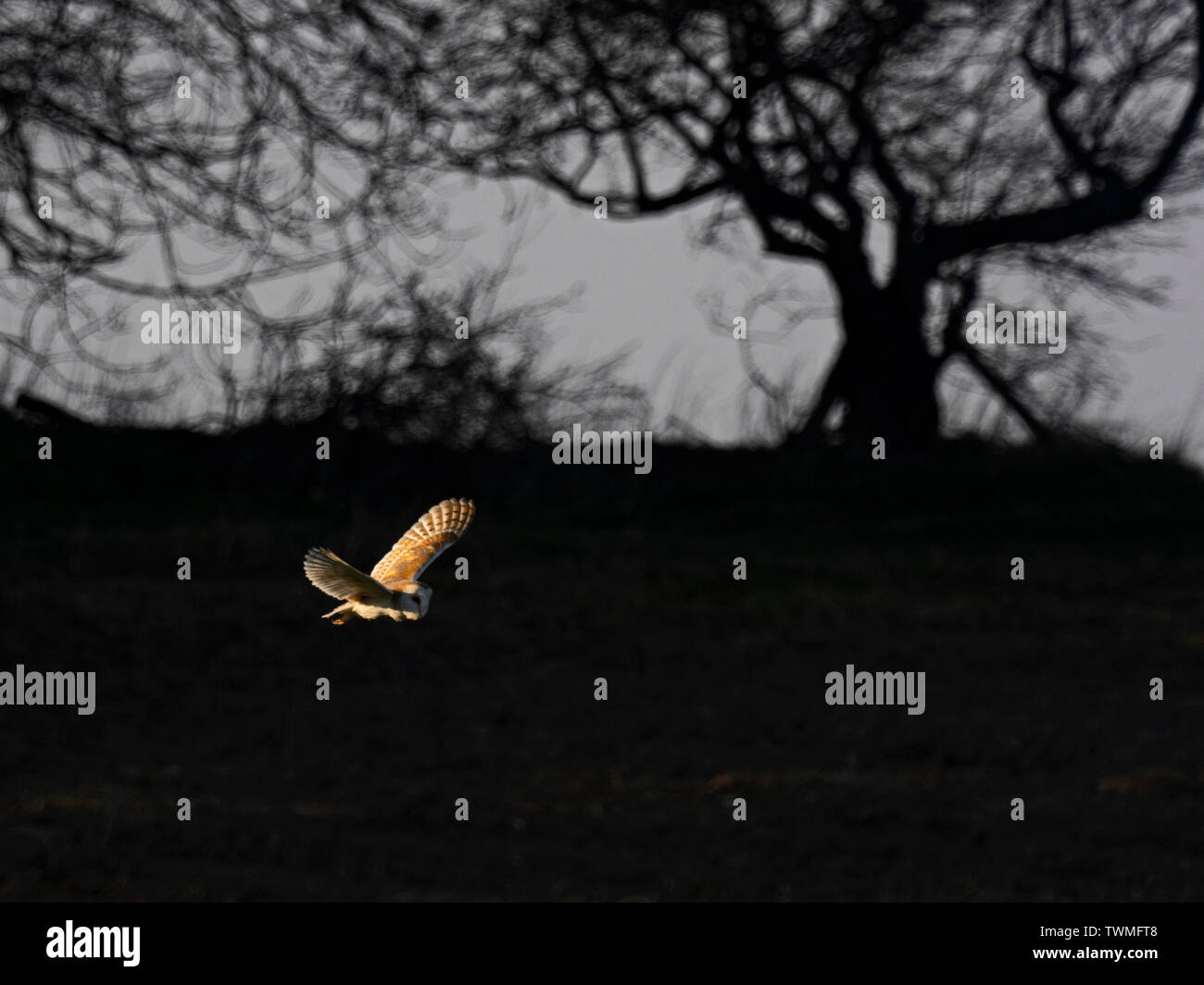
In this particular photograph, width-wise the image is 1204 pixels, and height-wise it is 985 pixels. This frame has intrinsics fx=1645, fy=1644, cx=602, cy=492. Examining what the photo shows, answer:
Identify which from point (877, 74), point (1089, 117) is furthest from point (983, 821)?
point (1089, 117)

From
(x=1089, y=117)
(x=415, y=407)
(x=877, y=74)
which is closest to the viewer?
(x=415, y=407)

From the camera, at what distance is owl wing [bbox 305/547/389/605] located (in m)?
3.79

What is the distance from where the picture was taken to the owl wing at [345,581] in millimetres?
3787

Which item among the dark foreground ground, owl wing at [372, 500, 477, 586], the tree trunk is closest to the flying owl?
owl wing at [372, 500, 477, 586]

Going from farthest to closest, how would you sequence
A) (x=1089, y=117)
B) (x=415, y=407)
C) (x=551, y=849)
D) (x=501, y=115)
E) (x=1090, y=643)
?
(x=1089, y=117) < (x=501, y=115) < (x=415, y=407) < (x=1090, y=643) < (x=551, y=849)

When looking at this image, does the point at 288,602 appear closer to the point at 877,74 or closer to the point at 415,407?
the point at 415,407

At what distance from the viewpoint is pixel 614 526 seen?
1188cm

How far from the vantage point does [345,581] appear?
3.81 metres

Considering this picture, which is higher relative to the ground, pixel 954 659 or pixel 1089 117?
pixel 1089 117

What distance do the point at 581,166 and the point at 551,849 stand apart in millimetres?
9398

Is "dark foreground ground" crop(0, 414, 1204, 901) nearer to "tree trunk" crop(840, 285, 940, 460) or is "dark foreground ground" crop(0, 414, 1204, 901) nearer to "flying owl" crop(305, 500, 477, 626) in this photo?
"tree trunk" crop(840, 285, 940, 460)

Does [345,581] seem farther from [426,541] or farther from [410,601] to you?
[426,541]

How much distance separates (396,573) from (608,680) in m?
4.35

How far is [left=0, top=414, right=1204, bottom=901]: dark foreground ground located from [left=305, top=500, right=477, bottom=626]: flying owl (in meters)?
1.43
